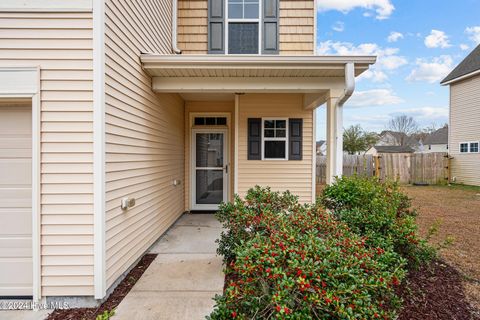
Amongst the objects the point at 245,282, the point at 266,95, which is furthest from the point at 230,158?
the point at 245,282

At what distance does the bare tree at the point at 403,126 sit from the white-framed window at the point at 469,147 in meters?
27.4

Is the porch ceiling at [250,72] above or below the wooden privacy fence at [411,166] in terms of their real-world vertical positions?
above

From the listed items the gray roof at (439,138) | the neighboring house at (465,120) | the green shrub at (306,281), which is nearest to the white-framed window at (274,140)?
the green shrub at (306,281)

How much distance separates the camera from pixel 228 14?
6047 mm

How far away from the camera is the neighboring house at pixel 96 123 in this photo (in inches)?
98.2

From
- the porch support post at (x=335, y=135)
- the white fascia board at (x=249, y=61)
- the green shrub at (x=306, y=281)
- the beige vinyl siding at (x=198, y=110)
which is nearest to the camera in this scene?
the green shrub at (x=306, y=281)

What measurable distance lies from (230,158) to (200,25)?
3.17m

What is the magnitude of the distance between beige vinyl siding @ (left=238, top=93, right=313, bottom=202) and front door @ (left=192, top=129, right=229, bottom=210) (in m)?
0.72

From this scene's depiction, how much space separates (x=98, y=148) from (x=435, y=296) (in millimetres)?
3718

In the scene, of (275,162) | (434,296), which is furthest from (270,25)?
(434,296)

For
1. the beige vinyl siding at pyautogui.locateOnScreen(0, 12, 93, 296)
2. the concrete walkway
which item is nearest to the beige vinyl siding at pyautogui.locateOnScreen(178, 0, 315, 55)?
the beige vinyl siding at pyautogui.locateOnScreen(0, 12, 93, 296)

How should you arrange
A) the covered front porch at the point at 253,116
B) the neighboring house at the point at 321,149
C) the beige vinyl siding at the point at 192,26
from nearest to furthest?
the covered front porch at the point at 253,116 < the beige vinyl siding at the point at 192,26 < the neighboring house at the point at 321,149

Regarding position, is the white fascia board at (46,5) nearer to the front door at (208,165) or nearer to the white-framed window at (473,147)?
the front door at (208,165)

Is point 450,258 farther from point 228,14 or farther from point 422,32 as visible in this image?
point 422,32
